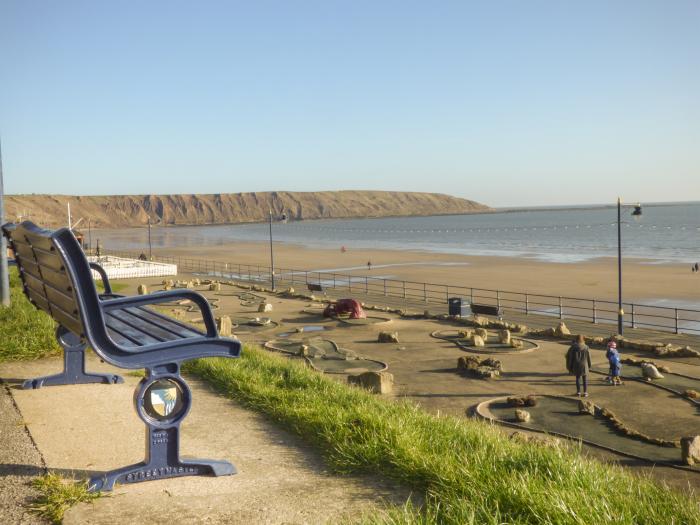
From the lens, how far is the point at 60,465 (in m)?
5.87

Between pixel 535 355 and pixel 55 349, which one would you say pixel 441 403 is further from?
pixel 55 349

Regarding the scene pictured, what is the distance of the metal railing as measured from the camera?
1139 inches

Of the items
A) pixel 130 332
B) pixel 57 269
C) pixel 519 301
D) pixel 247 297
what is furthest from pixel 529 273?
pixel 57 269

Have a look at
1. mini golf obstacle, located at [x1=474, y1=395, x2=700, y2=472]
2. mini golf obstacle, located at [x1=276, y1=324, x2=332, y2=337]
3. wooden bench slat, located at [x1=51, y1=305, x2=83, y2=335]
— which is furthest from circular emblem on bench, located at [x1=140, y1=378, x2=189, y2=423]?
mini golf obstacle, located at [x1=276, y1=324, x2=332, y2=337]

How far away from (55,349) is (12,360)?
58cm

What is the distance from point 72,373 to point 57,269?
3.79 m

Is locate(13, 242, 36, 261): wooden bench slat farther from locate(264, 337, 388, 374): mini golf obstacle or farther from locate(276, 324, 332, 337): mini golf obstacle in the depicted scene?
locate(276, 324, 332, 337): mini golf obstacle

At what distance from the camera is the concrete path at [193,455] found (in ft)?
16.2

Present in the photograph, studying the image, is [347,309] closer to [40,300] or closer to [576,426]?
[576,426]

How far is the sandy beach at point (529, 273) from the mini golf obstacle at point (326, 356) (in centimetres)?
2272

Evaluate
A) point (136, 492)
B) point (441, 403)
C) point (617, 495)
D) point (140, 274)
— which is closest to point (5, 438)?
point (136, 492)

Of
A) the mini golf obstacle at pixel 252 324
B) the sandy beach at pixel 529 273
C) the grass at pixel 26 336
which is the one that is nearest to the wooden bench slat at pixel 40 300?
the grass at pixel 26 336

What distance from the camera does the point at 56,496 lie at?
5.01 metres

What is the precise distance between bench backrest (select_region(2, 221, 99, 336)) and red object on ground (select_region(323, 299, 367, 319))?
71.7 ft
